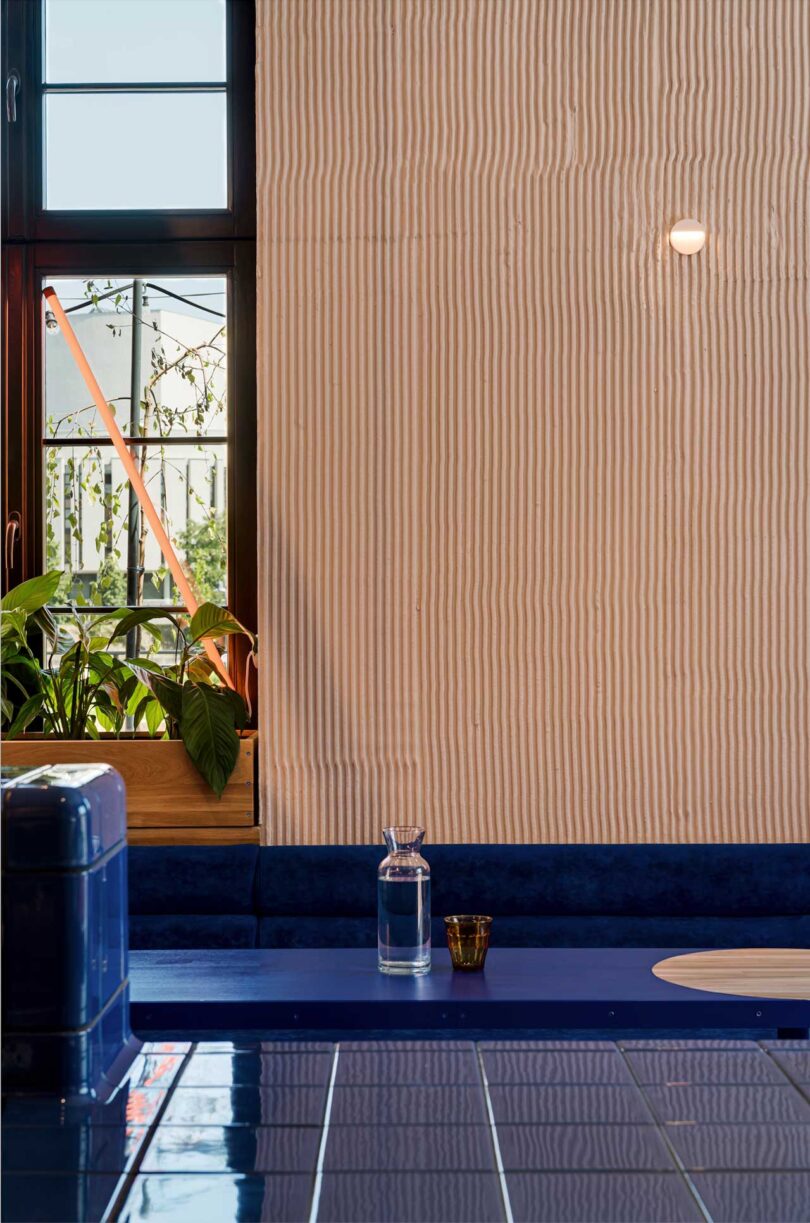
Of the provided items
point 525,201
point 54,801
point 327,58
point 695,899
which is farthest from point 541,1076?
point 327,58

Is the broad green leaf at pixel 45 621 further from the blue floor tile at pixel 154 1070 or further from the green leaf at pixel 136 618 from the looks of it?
the blue floor tile at pixel 154 1070

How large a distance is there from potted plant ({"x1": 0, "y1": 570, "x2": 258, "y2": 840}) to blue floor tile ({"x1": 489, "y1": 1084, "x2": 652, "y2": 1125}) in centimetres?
235

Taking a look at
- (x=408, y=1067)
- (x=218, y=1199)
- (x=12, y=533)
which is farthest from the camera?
(x=12, y=533)

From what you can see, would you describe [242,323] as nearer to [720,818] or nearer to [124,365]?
[124,365]

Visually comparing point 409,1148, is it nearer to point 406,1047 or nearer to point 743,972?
point 406,1047

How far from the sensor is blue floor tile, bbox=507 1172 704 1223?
0.70 m

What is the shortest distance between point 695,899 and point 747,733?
457 mm

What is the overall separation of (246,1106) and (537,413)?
263cm

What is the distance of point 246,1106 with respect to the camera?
0.88 metres

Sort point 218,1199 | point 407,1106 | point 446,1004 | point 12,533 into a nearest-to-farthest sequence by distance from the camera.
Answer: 1. point 218,1199
2. point 407,1106
3. point 446,1004
4. point 12,533

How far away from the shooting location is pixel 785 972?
2.25 m

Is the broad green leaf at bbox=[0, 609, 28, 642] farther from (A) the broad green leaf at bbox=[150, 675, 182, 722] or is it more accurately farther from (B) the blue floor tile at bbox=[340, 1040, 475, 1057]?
(B) the blue floor tile at bbox=[340, 1040, 475, 1057]

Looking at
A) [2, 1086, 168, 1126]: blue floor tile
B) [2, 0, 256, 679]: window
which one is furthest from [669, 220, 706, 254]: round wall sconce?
[2, 1086, 168, 1126]: blue floor tile

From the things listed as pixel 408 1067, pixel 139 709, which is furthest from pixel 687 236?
pixel 408 1067
